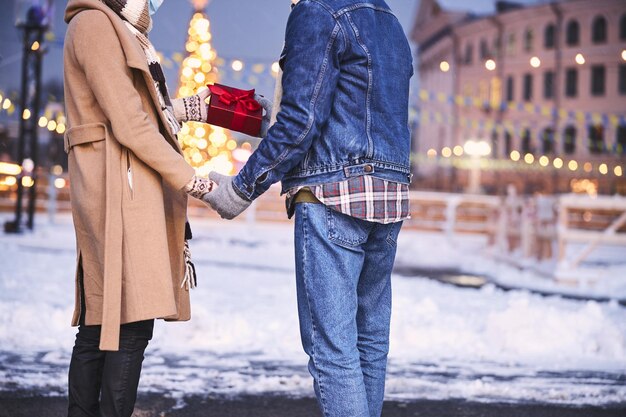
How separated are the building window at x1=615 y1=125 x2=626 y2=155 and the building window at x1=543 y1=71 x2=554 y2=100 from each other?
554 cm

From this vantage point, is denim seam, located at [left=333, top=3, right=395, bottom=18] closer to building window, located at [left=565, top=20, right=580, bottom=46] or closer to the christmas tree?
the christmas tree

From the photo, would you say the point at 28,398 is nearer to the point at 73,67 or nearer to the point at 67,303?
the point at 73,67

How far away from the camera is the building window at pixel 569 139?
170ft

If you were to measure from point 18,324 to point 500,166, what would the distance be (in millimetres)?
48412

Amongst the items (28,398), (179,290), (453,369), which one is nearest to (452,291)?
(453,369)

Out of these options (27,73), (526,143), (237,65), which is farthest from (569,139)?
(27,73)

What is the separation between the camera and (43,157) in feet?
196

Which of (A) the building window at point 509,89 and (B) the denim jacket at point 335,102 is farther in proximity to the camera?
(A) the building window at point 509,89

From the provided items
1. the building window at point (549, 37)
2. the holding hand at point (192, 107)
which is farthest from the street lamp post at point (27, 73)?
the building window at point (549, 37)

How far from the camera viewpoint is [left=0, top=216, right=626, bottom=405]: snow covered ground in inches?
196

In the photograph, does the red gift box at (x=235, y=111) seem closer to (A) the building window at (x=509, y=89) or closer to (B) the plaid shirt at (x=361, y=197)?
(B) the plaid shirt at (x=361, y=197)

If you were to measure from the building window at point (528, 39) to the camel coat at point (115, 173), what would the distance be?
53598 mm

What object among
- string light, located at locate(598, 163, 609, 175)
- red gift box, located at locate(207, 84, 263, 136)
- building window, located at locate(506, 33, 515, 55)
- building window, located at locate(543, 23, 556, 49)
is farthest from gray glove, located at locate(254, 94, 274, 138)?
building window, located at locate(506, 33, 515, 55)

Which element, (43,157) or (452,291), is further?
(43,157)
